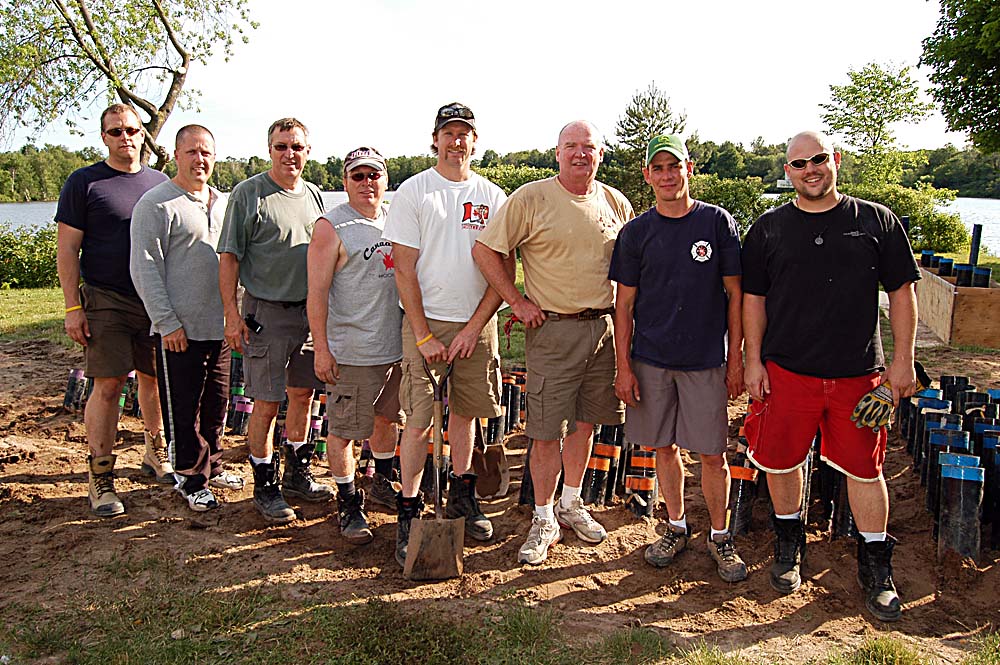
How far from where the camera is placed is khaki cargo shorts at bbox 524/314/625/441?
13.0ft

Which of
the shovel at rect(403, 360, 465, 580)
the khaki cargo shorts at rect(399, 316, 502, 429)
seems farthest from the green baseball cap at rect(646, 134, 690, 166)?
the shovel at rect(403, 360, 465, 580)

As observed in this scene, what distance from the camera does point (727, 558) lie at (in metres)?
3.88

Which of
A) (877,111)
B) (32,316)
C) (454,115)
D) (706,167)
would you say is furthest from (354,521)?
(706,167)

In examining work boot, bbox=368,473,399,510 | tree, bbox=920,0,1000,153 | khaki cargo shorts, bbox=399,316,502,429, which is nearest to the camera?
khaki cargo shorts, bbox=399,316,502,429

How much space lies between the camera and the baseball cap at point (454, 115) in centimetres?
390

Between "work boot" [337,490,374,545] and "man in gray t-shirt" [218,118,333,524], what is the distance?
15.8 inches

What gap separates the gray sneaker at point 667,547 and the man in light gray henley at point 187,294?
9.03 ft

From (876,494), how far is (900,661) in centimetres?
83

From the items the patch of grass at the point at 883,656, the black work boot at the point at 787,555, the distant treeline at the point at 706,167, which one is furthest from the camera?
the distant treeline at the point at 706,167

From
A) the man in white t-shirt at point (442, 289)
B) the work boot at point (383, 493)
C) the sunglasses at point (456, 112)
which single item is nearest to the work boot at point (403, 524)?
the man in white t-shirt at point (442, 289)

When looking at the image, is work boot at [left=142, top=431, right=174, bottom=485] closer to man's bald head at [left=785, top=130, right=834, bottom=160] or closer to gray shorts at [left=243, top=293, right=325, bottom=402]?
gray shorts at [left=243, top=293, right=325, bottom=402]

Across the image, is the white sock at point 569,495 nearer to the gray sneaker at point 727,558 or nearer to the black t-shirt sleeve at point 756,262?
the gray sneaker at point 727,558

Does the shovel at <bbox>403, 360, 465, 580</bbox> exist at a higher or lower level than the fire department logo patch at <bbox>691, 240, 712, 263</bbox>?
lower

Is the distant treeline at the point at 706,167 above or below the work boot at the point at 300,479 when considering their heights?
above
